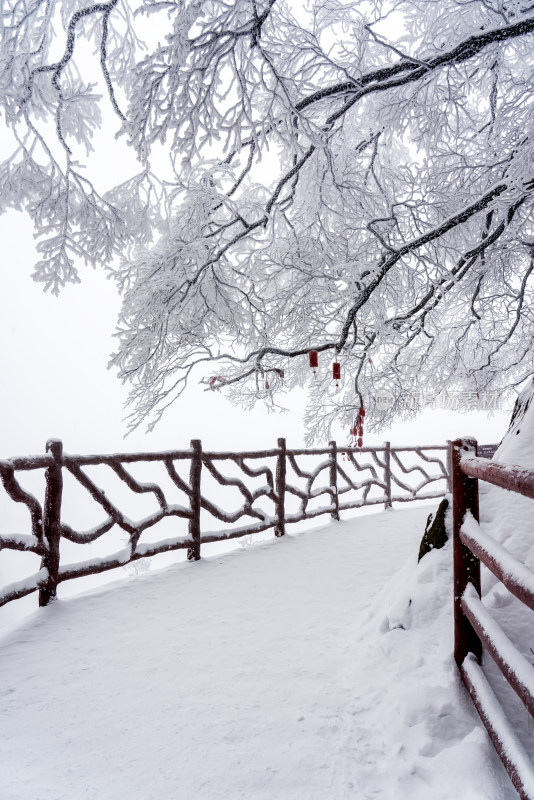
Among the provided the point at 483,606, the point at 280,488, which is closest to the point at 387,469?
the point at 280,488

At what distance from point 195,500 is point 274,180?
423 cm

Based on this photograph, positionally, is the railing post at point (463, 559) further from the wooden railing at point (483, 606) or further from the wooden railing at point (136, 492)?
the wooden railing at point (136, 492)

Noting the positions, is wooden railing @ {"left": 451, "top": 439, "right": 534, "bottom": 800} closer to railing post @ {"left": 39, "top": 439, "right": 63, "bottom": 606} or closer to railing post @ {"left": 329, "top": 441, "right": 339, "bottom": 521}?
railing post @ {"left": 39, "top": 439, "right": 63, "bottom": 606}

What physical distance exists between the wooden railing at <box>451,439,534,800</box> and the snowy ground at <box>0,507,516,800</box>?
0.16 metres

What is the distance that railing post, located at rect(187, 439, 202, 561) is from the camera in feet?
19.3

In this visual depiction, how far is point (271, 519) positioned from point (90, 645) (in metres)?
4.23

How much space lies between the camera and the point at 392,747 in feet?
6.88

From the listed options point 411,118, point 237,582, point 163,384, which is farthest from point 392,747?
point 411,118

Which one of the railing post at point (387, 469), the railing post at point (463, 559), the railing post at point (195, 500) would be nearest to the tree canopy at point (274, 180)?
the railing post at point (195, 500)

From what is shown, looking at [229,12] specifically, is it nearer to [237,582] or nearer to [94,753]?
[94,753]

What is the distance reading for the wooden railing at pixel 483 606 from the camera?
1540mm

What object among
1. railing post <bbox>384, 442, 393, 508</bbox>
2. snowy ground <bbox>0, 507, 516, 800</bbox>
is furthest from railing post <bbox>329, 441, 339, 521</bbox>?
snowy ground <bbox>0, 507, 516, 800</bbox>

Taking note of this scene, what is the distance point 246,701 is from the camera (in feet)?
8.49

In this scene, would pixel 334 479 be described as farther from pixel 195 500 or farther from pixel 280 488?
pixel 195 500
